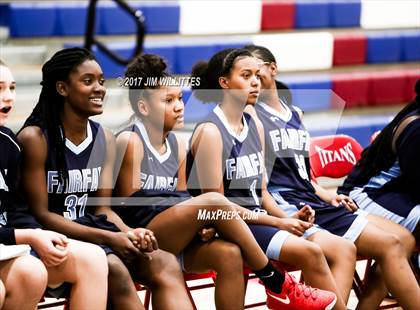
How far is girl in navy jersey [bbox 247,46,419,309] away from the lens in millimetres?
3756

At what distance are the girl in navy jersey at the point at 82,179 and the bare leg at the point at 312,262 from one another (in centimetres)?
47

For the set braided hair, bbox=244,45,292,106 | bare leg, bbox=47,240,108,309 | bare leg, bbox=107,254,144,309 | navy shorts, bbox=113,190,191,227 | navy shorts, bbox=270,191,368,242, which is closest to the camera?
bare leg, bbox=47,240,108,309

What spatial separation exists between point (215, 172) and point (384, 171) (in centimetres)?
90

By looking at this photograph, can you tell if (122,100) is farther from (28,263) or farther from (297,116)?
(28,263)

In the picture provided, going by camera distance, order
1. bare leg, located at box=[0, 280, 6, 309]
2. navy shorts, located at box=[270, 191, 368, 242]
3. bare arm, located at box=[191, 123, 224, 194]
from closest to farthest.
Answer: bare leg, located at box=[0, 280, 6, 309] < bare arm, located at box=[191, 123, 224, 194] < navy shorts, located at box=[270, 191, 368, 242]

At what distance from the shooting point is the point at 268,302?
3.55 m

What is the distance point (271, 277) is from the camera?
344cm

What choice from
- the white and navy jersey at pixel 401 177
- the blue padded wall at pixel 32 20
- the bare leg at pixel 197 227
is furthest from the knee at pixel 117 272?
the blue padded wall at pixel 32 20

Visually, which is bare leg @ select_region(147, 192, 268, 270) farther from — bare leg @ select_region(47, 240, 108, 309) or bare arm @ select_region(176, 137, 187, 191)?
bare leg @ select_region(47, 240, 108, 309)

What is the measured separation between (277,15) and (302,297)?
3.88 metres

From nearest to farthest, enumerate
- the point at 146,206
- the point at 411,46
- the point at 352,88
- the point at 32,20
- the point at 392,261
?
the point at 146,206, the point at 392,261, the point at 32,20, the point at 352,88, the point at 411,46

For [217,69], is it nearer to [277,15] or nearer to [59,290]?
[59,290]

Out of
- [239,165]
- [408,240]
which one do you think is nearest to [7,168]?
[239,165]

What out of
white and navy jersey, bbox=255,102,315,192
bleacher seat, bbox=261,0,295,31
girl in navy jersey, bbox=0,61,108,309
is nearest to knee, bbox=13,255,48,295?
girl in navy jersey, bbox=0,61,108,309
